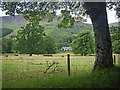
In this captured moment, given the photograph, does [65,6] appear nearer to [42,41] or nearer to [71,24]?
[71,24]

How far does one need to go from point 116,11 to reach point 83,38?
77.8 feet

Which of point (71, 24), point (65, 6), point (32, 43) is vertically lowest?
point (32, 43)

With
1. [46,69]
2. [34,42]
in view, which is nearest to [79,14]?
[46,69]

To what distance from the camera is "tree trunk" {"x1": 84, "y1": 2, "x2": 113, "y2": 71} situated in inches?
312

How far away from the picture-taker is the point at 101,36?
8.16 meters

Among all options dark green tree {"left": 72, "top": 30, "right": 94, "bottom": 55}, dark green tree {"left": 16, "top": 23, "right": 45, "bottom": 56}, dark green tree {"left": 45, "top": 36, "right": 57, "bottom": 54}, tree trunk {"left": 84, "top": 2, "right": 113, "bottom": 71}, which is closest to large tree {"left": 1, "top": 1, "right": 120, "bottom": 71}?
tree trunk {"left": 84, "top": 2, "right": 113, "bottom": 71}

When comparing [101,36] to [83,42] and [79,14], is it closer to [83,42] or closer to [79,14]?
[79,14]

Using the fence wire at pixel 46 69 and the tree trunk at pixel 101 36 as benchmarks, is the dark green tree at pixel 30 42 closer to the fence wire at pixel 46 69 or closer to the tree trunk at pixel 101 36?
the fence wire at pixel 46 69

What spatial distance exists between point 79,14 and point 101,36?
573cm

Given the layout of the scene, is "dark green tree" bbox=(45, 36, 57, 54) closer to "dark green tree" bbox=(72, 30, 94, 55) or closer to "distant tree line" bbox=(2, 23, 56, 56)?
"distant tree line" bbox=(2, 23, 56, 56)

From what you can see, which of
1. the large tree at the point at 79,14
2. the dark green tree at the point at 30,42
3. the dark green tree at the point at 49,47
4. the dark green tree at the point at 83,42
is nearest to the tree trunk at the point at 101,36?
the large tree at the point at 79,14

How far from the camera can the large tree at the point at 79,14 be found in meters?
8.01

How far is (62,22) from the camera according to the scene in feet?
40.8

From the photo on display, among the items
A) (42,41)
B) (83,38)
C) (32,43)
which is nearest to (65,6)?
(42,41)
